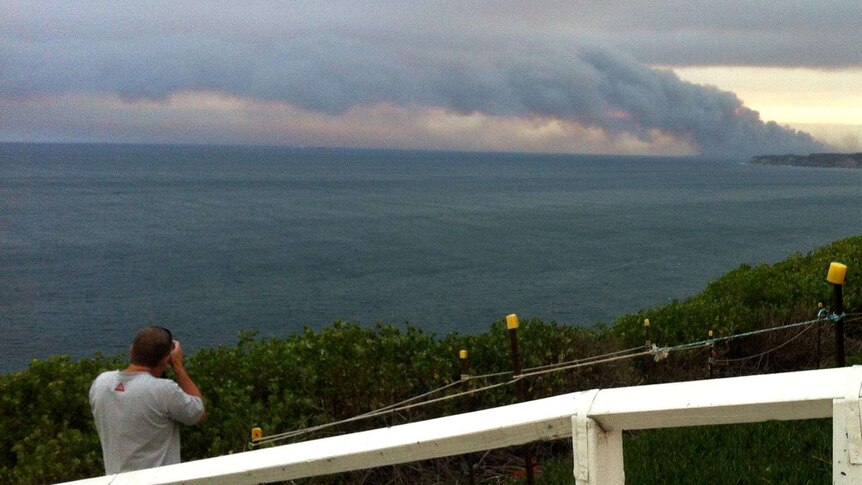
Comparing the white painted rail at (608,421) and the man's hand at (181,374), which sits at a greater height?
the white painted rail at (608,421)

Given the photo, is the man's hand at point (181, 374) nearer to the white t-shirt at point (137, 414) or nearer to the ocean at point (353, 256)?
the white t-shirt at point (137, 414)

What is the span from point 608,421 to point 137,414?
3383 millimetres

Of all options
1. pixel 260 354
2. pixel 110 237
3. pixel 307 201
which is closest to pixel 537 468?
pixel 260 354

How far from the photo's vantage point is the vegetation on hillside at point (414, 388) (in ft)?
17.2

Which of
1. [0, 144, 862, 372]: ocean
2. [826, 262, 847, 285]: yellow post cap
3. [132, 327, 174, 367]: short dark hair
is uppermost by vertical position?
[826, 262, 847, 285]: yellow post cap

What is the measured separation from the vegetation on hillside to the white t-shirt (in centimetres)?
138

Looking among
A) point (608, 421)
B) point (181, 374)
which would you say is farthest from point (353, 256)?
point (608, 421)

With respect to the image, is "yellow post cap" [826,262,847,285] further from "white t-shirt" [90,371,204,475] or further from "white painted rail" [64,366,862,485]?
"white t-shirt" [90,371,204,475]

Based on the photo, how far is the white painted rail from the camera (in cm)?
213

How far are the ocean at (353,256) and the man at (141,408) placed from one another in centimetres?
1793

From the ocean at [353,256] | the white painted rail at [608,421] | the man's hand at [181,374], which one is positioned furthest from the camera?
the ocean at [353,256]

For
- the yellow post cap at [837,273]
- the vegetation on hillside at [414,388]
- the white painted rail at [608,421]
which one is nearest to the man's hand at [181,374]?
the vegetation on hillside at [414,388]

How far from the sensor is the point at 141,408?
4.81m

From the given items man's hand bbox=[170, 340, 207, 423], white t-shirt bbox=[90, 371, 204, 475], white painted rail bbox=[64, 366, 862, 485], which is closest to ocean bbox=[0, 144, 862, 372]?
man's hand bbox=[170, 340, 207, 423]
